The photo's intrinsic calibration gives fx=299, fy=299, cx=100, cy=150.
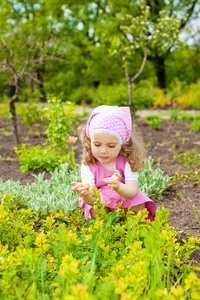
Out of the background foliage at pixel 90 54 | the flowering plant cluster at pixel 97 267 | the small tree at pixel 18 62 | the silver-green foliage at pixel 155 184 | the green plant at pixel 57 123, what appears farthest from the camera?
the background foliage at pixel 90 54

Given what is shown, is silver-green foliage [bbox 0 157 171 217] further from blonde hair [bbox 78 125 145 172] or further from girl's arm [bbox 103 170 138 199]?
girl's arm [bbox 103 170 138 199]

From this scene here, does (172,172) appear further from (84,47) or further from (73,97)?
(84,47)

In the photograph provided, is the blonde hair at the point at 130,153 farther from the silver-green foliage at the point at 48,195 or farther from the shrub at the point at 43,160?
the shrub at the point at 43,160

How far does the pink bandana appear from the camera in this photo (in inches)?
82.7

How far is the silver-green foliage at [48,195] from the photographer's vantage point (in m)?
2.83

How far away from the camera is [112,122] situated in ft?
6.91

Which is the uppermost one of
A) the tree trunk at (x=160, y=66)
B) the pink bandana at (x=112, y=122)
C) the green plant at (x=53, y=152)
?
the tree trunk at (x=160, y=66)

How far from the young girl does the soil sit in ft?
1.51

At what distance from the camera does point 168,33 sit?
7676mm

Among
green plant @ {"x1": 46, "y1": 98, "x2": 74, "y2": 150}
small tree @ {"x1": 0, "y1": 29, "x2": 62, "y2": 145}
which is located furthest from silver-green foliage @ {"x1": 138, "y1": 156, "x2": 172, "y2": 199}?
small tree @ {"x1": 0, "y1": 29, "x2": 62, "y2": 145}

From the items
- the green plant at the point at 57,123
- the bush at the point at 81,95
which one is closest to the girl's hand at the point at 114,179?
the green plant at the point at 57,123

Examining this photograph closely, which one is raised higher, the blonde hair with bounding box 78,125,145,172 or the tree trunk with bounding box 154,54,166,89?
the tree trunk with bounding box 154,54,166,89

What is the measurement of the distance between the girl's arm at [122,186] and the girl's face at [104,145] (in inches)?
9.5

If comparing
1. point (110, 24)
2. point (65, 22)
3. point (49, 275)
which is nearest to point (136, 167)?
point (49, 275)
